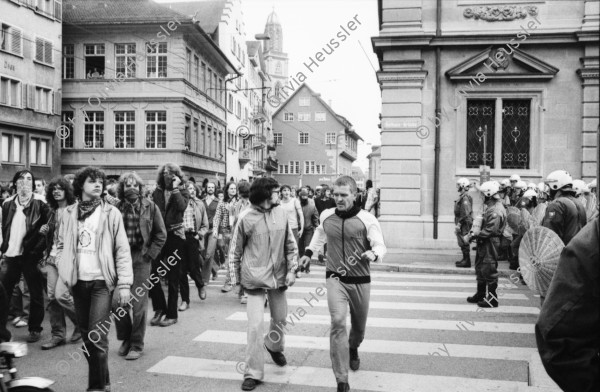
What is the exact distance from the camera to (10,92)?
30844 millimetres

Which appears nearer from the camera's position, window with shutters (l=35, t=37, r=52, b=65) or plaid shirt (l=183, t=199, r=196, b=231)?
plaid shirt (l=183, t=199, r=196, b=231)

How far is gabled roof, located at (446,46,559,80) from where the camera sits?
1786 cm

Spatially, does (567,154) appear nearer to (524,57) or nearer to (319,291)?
(524,57)

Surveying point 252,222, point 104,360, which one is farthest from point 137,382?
point 252,222

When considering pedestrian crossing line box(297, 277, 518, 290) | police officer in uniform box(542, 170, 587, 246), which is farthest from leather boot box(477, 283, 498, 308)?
police officer in uniform box(542, 170, 587, 246)

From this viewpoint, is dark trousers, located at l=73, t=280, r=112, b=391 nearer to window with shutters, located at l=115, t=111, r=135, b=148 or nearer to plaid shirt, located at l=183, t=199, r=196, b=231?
plaid shirt, located at l=183, t=199, r=196, b=231

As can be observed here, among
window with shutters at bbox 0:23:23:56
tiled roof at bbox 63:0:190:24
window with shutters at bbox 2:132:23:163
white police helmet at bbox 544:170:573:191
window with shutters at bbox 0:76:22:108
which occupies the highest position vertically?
tiled roof at bbox 63:0:190:24

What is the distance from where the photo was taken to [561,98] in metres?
18.0

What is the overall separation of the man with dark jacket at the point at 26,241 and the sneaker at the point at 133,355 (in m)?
1.65

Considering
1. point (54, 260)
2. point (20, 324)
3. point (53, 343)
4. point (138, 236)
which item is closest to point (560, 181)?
point (138, 236)

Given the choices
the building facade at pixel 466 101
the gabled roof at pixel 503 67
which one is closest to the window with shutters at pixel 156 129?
the building facade at pixel 466 101

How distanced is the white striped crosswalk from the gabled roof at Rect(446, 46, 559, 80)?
946cm

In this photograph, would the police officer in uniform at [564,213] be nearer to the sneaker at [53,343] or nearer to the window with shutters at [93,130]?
the sneaker at [53,343]

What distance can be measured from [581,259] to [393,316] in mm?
7037
